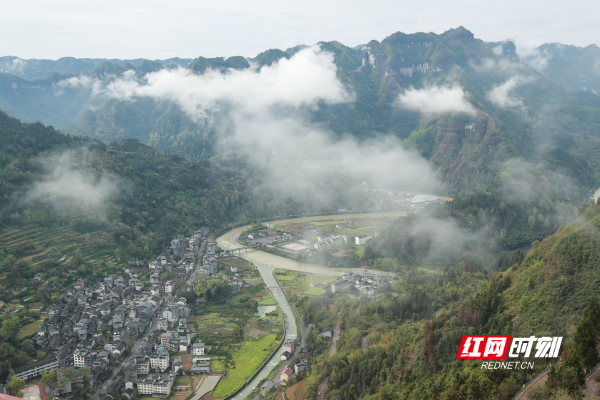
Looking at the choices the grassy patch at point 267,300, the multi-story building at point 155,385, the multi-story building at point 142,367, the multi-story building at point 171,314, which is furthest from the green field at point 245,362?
the multi-story building at point 171,314

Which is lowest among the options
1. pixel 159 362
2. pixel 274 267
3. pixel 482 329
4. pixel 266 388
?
pixel 274 267

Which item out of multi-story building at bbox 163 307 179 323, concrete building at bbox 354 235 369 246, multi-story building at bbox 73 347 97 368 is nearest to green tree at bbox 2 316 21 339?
multi-story building at bbox 73 347 97 368

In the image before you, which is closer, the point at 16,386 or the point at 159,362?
the point at 16,386

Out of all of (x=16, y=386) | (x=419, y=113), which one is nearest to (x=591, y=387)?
(x=16, y=386)

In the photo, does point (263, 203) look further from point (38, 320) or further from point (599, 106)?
point (599, 106)

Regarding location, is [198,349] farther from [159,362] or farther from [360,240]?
[360,240]

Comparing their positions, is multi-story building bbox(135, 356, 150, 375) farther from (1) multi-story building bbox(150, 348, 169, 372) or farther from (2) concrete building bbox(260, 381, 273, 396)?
(2) concrete building bbox(260, 381, 273, 396)
